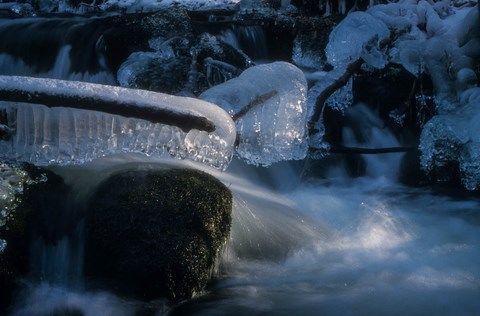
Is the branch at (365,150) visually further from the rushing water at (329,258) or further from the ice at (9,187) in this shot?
the ice at (9,187)

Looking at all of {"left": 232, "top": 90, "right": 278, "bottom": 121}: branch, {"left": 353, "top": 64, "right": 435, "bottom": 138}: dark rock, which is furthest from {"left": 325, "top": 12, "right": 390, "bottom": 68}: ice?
{"left": 232, "top": 90, "right": 278, "bottom": 121}: branch

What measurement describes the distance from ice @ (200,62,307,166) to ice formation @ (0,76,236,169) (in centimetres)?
69

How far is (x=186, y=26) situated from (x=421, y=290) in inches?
178

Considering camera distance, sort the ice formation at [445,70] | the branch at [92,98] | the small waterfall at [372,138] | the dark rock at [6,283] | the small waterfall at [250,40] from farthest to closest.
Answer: the small waterfall at [250,40] < the small waterfall at [372,138] < the ice formation at [445,70] < the dark rock at [6,283] < the branch at [92,98]

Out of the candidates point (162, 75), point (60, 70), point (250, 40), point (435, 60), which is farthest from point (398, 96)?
point (60, 70)

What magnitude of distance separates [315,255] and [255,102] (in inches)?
54.0

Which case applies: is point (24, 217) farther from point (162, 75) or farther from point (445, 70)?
point (445, 70)

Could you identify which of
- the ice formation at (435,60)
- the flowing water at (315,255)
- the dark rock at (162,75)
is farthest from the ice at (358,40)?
the dark rock at (162,75)

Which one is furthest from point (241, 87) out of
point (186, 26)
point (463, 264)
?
point (186, 26)

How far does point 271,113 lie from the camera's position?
3.58 m

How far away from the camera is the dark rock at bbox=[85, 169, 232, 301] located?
303 cm

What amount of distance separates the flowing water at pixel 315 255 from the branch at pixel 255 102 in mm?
740

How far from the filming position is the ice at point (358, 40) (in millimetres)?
6117

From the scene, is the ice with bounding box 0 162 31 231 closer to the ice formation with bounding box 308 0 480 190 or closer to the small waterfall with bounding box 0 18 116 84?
the ice formation with bounding box 308 0 480 190
